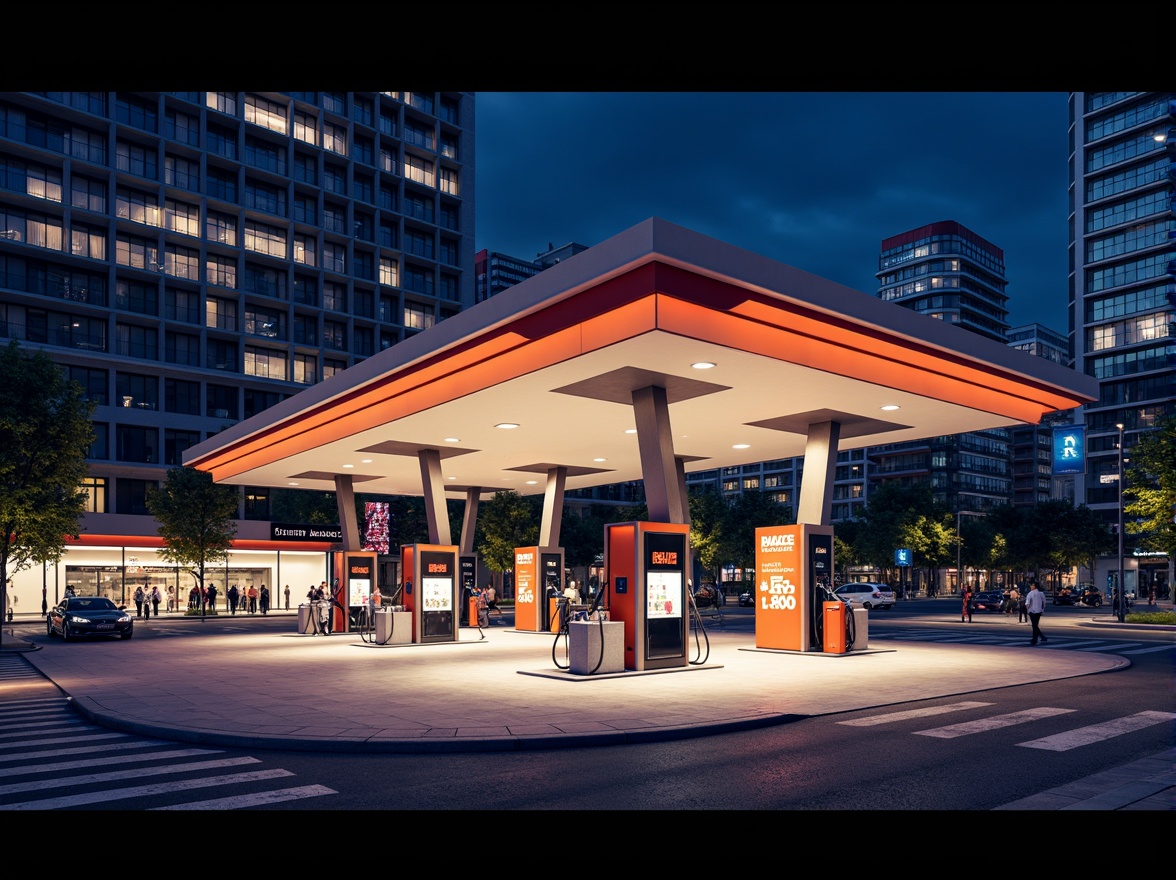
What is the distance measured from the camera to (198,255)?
6328 cm

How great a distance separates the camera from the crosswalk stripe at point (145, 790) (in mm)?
7680

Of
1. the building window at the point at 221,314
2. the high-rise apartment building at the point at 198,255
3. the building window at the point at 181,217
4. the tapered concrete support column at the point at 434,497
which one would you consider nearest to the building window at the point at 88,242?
the high-rise apartment building at the point at 198,255

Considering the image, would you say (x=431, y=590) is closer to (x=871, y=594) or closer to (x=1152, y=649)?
(x=1152, y=649)

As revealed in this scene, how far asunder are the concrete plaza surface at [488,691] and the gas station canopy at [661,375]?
4965 mm

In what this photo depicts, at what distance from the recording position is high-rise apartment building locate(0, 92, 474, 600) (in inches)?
2183

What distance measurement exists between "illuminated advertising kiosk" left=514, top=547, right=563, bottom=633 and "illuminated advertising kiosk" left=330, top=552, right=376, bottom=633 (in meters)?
4.97

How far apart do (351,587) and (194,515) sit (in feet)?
56.0

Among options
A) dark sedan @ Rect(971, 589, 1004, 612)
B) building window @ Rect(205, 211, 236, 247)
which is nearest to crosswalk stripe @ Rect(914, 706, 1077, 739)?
dark sedan @ Rect(971, 589, 1004, 612)

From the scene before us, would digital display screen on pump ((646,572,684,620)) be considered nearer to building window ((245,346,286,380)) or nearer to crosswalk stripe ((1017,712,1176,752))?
crosswalk stripe ((1017,712,1176,752))

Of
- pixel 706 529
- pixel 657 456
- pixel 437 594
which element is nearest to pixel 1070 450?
pixel 657 456

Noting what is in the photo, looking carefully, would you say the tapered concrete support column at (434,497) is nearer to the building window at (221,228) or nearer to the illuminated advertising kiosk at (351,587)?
the illuminated advertising kiosk at (351,587)

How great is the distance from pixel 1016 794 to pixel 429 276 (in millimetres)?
75668
